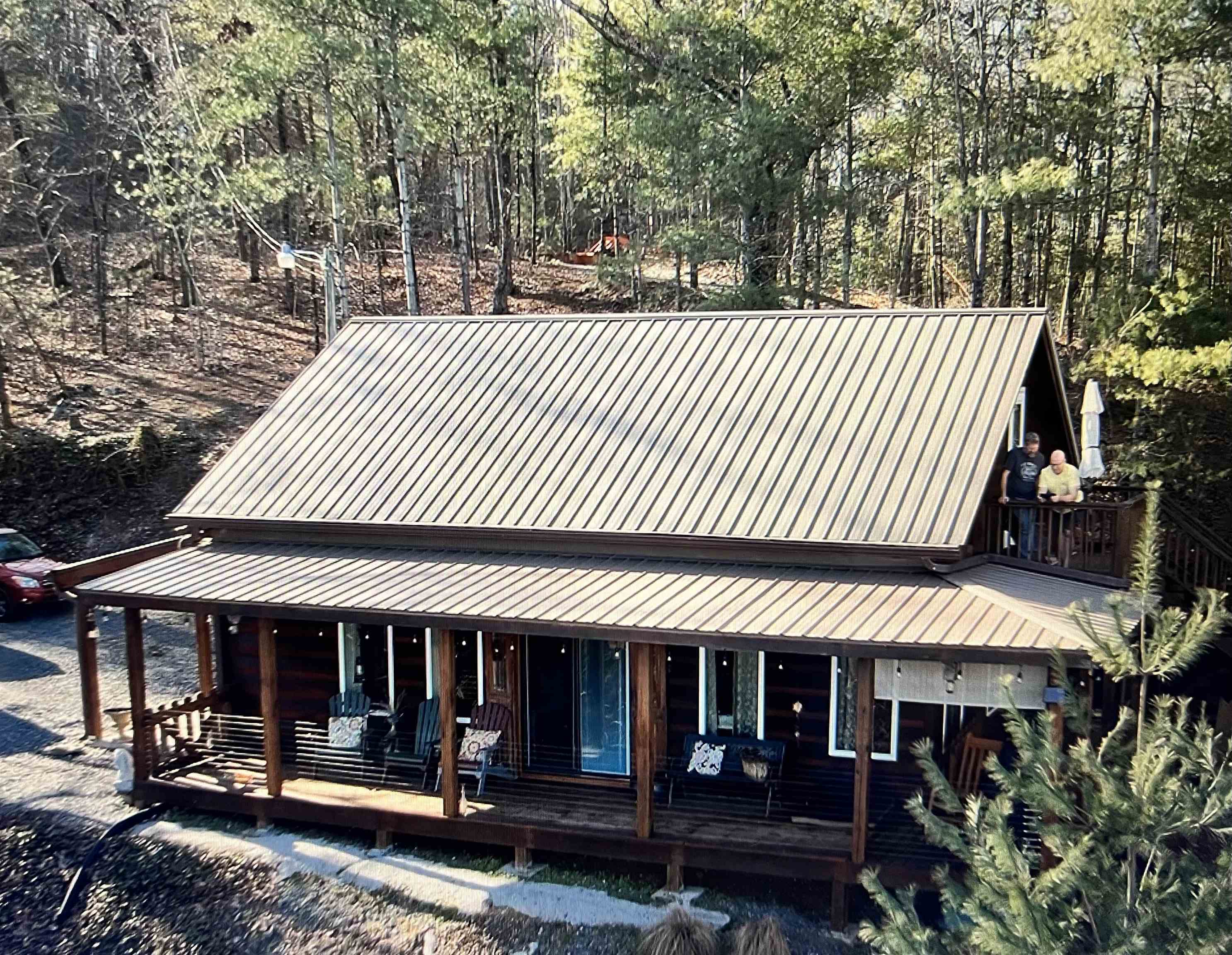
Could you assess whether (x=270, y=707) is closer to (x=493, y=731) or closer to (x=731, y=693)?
(x=493, y=731)

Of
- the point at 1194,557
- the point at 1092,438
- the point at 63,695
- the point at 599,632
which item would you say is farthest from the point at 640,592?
the point at 63,695

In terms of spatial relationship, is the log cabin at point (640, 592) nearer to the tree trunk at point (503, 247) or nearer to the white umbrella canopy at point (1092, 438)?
the white umbrella canopy at point (1092, 438)

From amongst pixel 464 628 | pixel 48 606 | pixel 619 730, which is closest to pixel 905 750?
pixel 619 730

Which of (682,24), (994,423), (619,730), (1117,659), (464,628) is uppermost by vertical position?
(682,24)

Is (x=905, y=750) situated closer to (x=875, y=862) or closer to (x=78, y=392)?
(x=875, y=862)

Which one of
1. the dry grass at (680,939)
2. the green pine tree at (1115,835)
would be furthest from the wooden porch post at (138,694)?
the green pine tree at (1115,835)

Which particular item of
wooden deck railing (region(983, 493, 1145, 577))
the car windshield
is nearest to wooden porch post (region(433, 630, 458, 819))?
wooden deck railing (region(983, 493, 1145, 577))
